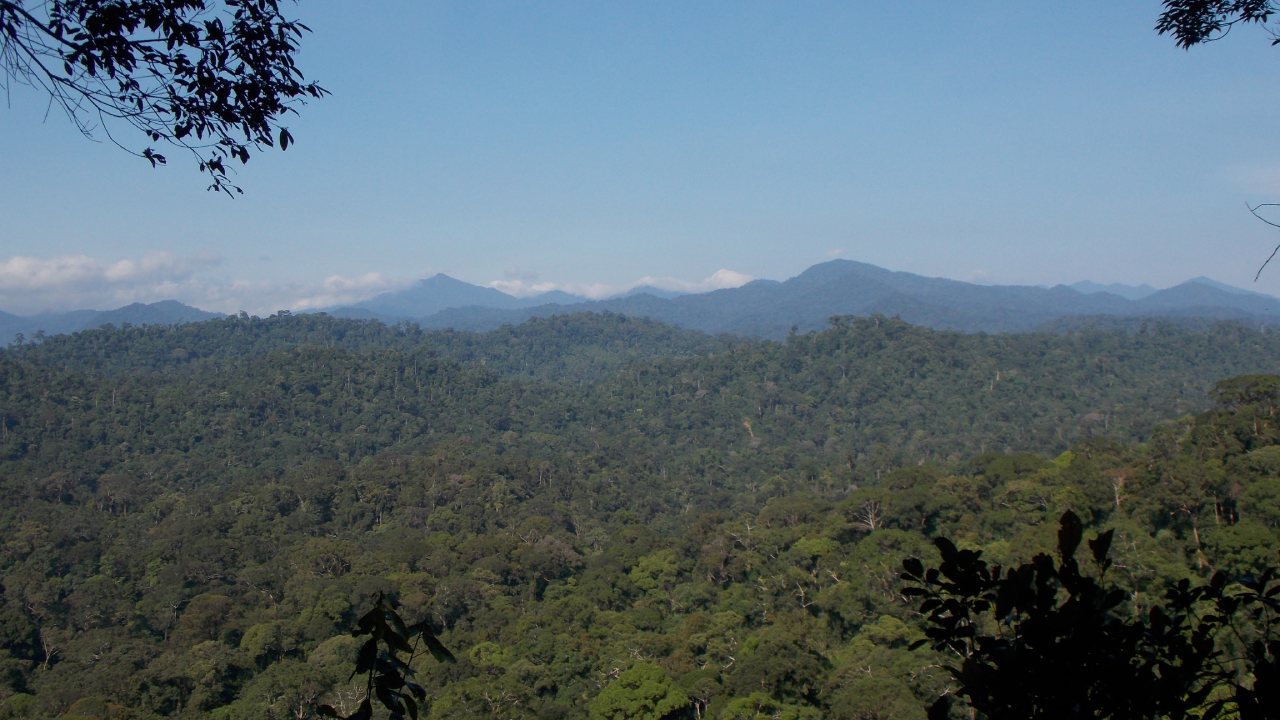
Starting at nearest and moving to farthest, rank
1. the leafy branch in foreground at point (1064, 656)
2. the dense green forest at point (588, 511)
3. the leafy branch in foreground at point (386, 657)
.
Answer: the leafy branch in foreground at point (1064, 656) < the leafy branch in foreground at point (386, 657) < the dense green forest at point (588, 511)

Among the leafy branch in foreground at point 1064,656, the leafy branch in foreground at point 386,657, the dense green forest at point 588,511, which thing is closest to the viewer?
the leafy branch in foreground at point 1064,656

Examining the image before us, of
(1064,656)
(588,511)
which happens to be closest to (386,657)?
(1064,656)

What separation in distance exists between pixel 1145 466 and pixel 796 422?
36768 millimetres

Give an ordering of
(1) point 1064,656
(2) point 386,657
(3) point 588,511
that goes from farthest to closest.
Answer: (3) point 588,511, (2) point 386,657, (1) point 1064,656

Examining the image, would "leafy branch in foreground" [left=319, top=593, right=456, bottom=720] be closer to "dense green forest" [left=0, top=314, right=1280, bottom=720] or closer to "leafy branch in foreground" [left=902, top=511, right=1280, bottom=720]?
"leafy branch in foreground" [left=902, top=511, right=1280, bottom=720]

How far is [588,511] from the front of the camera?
35.5 m

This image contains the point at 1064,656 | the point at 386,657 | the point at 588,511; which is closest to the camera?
the point at 1064,656

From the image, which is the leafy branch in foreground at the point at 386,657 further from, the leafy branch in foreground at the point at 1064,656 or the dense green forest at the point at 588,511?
the dense green forest at the point at 588,511

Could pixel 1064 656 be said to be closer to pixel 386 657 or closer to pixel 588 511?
pixel 386 657

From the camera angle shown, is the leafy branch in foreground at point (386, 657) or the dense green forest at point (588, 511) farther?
the dense green forest at point (588, 511)

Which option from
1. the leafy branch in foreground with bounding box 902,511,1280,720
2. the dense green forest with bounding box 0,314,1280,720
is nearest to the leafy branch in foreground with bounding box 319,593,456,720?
the leafy branch in foreground with bounding box 902,511,1280,720

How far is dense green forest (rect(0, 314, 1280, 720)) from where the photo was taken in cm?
1499

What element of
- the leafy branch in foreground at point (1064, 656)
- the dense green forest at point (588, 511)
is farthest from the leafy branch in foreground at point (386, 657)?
the dense green forest at point (588, 511)

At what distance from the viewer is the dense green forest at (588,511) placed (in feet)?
49.2
